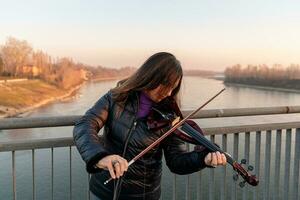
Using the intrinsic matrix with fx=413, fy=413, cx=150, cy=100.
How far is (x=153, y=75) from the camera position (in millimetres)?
1906

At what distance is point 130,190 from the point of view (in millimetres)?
2031

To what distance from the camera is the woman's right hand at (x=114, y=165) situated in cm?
151

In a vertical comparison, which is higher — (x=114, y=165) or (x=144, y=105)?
(x=144, y=105)

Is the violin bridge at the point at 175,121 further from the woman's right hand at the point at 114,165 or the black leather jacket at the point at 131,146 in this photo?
the woman's right hand at the point at 114,165

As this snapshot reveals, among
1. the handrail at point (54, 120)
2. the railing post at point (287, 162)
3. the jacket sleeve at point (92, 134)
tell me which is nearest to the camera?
the jacket sleeve at point (92, 134)

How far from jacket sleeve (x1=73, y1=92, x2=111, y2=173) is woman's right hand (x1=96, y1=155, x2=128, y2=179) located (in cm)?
5

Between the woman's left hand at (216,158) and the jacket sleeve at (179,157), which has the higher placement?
the woman's left hand at (216,158)

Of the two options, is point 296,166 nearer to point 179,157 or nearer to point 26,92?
point 179,157

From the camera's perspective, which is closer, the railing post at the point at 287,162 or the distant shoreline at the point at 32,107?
the railing post at the point at 287,162

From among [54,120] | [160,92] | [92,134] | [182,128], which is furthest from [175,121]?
[54,120]

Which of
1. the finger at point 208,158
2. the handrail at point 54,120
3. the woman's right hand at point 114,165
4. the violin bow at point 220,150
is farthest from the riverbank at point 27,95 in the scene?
the woman's right hand at point 114,165

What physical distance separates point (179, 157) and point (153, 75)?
1.49 ft

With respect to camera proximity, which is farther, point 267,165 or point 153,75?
point 267,165

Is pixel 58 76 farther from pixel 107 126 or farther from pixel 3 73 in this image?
pixel 107 126
